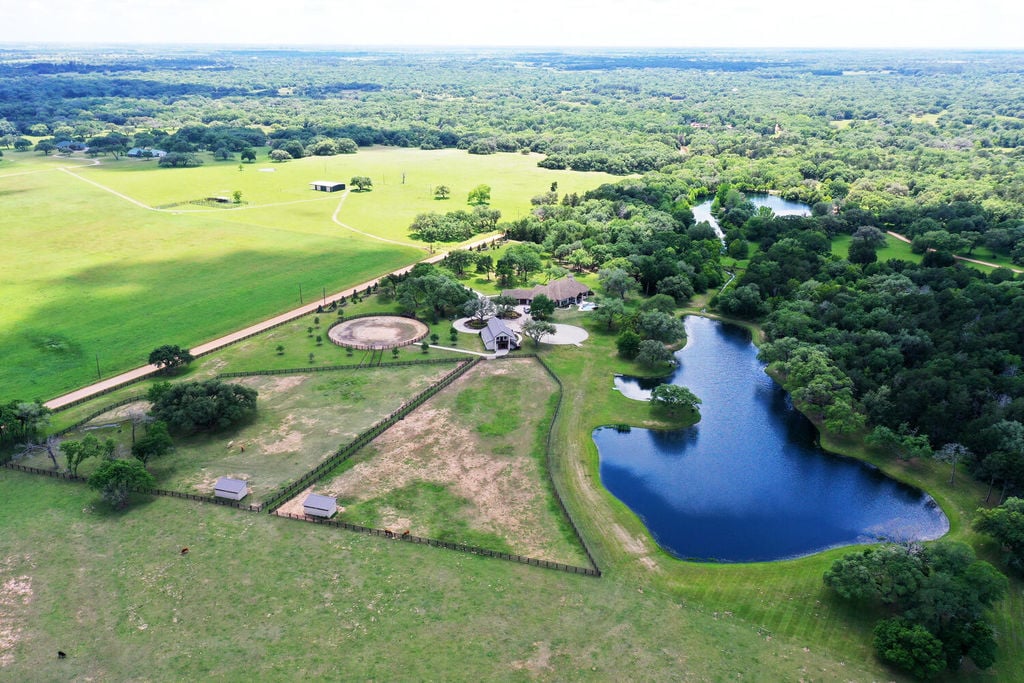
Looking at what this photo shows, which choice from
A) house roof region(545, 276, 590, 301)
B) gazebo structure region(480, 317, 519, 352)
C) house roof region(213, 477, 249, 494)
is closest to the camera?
house roof region(213, 477, 249, 494)

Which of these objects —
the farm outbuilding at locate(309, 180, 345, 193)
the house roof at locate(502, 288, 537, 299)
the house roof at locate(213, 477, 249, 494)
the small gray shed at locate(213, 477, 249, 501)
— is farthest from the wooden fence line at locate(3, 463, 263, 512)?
the farm outbuilding at locate(309, 180, 345, 193)

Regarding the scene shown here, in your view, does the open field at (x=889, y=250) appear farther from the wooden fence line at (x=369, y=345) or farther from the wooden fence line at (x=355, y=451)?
the wooden fence line at (x=369, y=345)

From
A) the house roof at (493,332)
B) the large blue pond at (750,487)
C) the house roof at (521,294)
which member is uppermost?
the house roof at (521,294)

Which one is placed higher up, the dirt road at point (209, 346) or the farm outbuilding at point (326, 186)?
the farm outbuilding at point (326, 186)

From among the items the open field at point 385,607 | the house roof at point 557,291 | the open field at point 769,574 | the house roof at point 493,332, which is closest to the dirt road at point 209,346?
the open field at point 385,607

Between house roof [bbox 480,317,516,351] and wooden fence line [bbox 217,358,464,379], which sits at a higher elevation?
house roof [bbox 480,317,516,351]

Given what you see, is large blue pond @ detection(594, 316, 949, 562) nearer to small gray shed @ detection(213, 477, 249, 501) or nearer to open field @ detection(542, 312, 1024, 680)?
open field @ detection(542, 312, 1024, 680)
